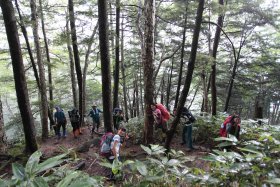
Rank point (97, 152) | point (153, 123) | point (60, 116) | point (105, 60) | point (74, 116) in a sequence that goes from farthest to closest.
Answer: point (74, 116) < point (60, 116) < point (97, 152) < point (153, 123) < point (105, 60)

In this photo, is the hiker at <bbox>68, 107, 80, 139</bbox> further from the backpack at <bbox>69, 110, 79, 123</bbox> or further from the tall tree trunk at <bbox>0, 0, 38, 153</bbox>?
the tall tree trunk at <bbox>0, 0, 38, 153</bbox>

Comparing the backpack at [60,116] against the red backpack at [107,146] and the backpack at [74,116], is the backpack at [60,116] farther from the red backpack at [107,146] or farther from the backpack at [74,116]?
the red backpack at [107,146]

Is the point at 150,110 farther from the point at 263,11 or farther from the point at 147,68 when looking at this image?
the point at 263,11

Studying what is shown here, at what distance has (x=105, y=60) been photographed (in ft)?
28.7

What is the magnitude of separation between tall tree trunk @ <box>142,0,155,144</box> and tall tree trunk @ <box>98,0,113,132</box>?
1.32m

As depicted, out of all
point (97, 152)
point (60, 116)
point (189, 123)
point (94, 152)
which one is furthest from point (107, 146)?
point (60, 116)

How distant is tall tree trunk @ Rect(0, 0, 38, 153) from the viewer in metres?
7.00

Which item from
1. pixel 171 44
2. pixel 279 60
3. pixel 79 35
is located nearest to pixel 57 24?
pixel 79 35

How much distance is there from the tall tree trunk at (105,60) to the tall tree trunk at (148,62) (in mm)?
1324

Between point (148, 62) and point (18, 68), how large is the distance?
4.13 meters

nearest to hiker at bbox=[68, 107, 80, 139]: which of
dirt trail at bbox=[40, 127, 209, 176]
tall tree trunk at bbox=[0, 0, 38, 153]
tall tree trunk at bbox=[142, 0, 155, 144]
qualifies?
dirt trail at bbox=[40, 127, 209, 176]

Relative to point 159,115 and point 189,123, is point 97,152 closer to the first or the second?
point 159,115

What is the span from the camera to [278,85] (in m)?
20.9

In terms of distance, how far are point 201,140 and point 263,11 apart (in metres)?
9.51
